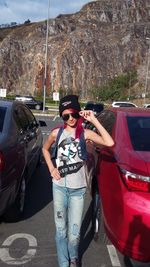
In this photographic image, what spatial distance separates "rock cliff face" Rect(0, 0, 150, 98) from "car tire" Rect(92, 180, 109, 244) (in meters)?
78.4

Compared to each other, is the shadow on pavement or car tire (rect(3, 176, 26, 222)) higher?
car tire (rect(3, 176, 26, 222))

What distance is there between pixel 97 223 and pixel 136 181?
4.60ft

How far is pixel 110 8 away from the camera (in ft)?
371

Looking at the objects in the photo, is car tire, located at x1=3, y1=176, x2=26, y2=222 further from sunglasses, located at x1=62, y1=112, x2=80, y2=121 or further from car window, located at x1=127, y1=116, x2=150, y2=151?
sunglasses, located at x1=62, y1=112, x2=80, y2=121

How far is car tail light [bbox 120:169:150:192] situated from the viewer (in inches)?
161

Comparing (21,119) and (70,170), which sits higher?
(21,119)

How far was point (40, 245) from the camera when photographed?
532 cm

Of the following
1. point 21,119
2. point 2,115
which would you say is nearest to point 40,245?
point 2,115

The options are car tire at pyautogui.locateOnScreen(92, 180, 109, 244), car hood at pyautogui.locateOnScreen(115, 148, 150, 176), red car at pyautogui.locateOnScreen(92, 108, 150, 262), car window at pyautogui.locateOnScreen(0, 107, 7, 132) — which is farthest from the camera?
car window at pyautogui.locateOnScreen(0, 107, 7, 132)

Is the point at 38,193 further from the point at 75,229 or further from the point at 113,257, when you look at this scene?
the point at 75,229

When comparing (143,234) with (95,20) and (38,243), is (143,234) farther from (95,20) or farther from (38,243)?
(95,20)

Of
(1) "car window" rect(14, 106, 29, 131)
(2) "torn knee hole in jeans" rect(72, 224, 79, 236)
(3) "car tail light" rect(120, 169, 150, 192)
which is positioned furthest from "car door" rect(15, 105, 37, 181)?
(3) "car tail light" rect(120, 169, 150, 192)

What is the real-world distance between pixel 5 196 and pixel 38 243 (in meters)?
0.65

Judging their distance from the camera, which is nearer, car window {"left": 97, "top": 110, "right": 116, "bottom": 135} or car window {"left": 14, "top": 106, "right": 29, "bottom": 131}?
car window {"left": 97, "top": 110, "right": 116, "bottom": 135}
